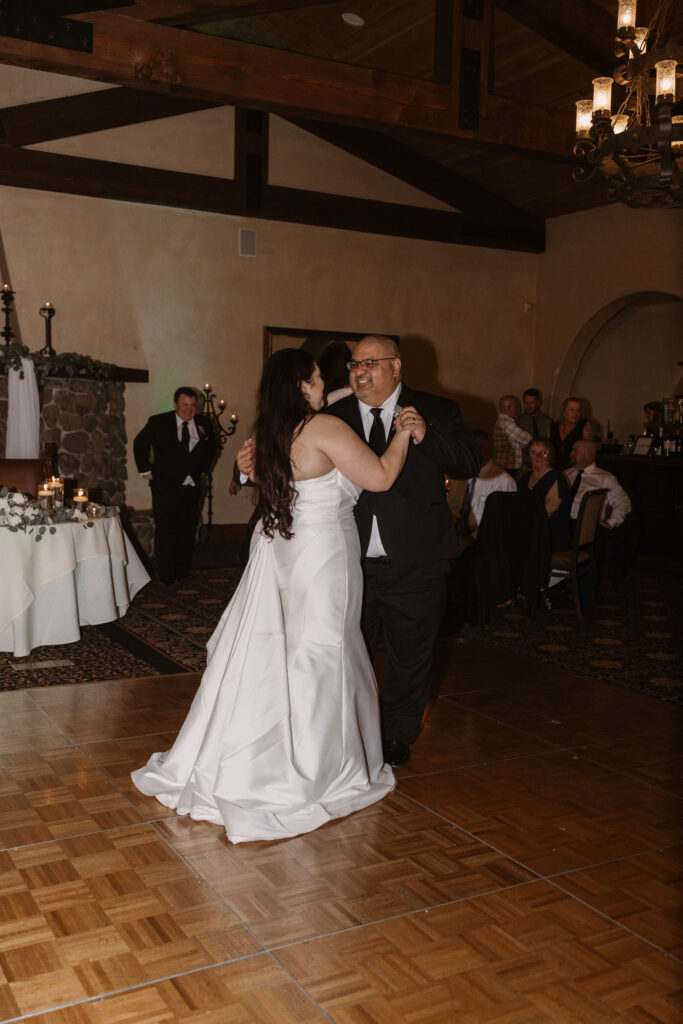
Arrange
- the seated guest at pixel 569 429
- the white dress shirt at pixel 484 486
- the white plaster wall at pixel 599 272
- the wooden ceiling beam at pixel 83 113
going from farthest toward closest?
1. the white plaster wall at pixel 599 272
2. the seated guest at pixel 569 429
3. the wooden ceiling beam at pixel 83 113
4. the white dress shirt at pixel 484 486

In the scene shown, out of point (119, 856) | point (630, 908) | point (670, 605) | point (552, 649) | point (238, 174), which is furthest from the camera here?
point (238, 174)

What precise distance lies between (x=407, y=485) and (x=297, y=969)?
5.32ft

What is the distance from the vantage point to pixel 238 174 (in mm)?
9820

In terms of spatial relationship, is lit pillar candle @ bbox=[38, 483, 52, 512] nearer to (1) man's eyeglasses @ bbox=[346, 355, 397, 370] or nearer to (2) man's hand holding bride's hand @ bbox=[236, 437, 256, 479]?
(2) man's hand holding bride's hand @ bbox=[236, 437, 256, 479]

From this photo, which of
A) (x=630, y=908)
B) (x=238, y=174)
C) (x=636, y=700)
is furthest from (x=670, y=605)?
(x=238, y=174)

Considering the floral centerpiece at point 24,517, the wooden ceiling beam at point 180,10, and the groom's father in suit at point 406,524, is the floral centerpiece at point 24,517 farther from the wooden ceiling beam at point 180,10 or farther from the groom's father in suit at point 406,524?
the wooden ceiling beam at point 180,10

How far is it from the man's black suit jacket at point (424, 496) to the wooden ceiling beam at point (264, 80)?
4106 millimetres

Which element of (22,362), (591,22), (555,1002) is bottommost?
(555,1002)

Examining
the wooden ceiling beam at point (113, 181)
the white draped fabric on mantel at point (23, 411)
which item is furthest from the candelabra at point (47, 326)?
the wooden ceiling beam at point (113, 181)

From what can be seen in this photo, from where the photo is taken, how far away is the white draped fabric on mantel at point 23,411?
7949mm

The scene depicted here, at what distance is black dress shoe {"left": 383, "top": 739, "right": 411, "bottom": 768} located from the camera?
11.1 ft

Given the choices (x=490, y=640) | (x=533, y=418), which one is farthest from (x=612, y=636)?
(x=533, y=418)

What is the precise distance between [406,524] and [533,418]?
7.01m

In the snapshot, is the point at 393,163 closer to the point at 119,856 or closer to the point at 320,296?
the point at 320,296
